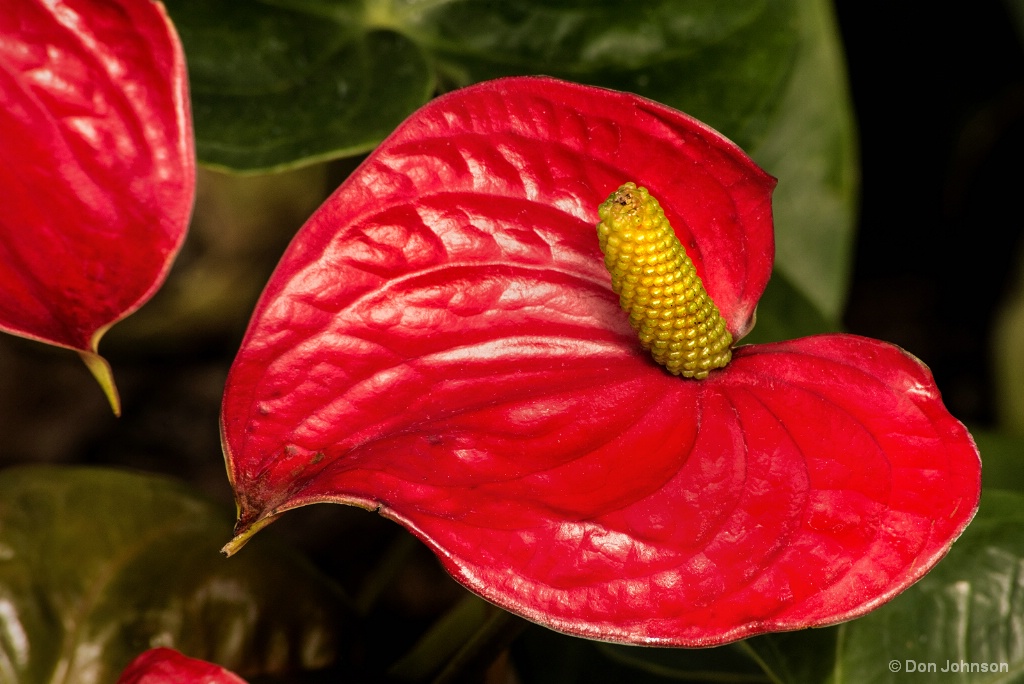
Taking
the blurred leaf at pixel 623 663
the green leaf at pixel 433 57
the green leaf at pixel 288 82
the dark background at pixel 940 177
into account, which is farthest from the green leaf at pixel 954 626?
the dark background at pixel 940 177

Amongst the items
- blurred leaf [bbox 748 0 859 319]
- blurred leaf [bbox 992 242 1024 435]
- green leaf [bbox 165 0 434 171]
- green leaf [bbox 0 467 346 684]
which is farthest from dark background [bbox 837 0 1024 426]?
green leaf [bbox 0 467 346 684]

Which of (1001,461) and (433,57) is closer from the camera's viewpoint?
(433,57)

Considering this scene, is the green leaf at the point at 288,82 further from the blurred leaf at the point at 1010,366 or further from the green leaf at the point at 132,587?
the blurred leaf at the point at 1010,366

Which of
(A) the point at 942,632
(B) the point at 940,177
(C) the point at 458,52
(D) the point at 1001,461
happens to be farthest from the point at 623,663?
(B) the point at 940,177

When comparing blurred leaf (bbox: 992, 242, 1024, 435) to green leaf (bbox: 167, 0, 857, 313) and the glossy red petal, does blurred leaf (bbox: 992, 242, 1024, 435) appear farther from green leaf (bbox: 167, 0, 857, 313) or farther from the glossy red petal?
the glossy red petal

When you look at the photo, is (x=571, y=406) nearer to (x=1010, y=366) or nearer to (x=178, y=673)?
(x=178, y=673)

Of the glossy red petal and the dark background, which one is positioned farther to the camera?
the dark background
